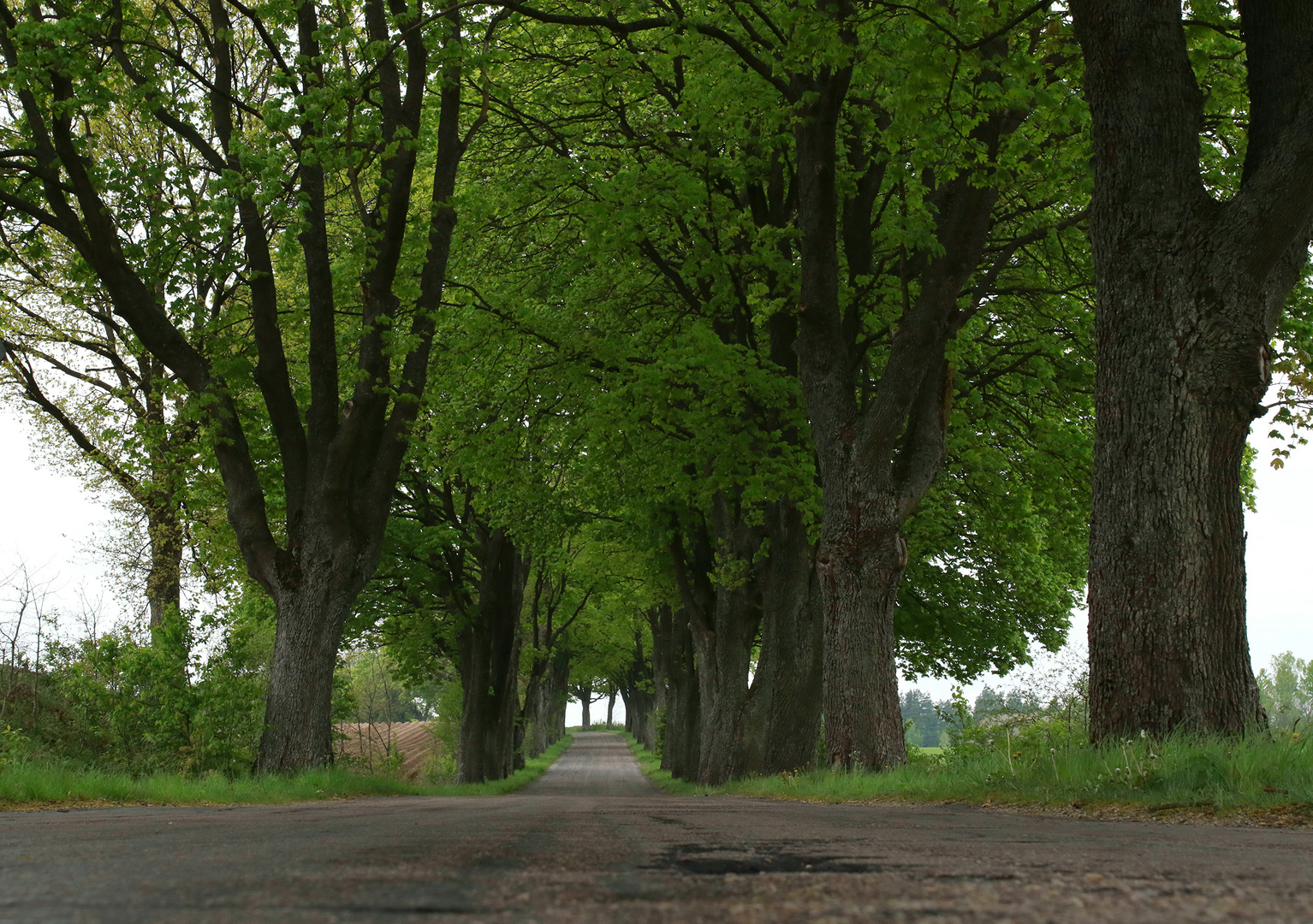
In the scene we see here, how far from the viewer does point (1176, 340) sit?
23.7 ft

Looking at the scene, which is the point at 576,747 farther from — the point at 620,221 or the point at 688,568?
the point at 620,221

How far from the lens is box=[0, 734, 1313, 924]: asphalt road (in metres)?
1.45

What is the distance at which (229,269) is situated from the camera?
11531 millimetres

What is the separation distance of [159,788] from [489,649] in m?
17.5

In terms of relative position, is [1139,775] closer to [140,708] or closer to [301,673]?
[301,673]

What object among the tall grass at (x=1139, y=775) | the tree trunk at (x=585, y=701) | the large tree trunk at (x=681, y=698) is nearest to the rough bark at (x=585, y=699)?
the tree trunk at (x=585, y=701)

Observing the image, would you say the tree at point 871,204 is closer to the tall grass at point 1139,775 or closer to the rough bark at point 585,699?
the tall grass at point 1139,775

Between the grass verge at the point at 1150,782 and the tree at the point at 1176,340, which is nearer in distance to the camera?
the grass verge at the point at 1150,782

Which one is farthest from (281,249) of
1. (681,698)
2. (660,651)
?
(660,651)

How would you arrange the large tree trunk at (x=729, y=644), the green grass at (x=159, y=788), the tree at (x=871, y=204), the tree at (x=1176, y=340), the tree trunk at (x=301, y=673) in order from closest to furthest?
the tree at (x=1176, y=340) < the green grass at (x=159, y=788) < the tree at (x=871, y=204) < the tree trunk at (x=301, y=673) < the large tree trunk at (x=729, y=644)

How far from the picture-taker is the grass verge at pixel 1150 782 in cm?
524

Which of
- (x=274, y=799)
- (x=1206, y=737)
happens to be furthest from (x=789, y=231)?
(x=274, y=799)

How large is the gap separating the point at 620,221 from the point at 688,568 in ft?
35.2

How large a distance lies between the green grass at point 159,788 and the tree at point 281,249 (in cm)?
66
